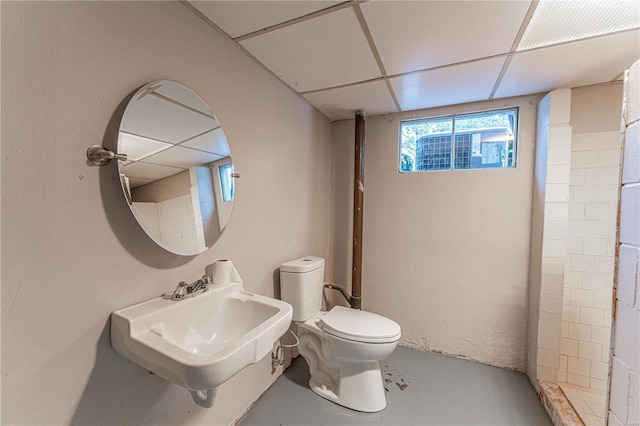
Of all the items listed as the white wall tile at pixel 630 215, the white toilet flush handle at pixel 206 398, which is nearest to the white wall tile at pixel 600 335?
the white wall tile at pixel 630 215

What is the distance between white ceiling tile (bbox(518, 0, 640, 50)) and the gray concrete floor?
2.06m

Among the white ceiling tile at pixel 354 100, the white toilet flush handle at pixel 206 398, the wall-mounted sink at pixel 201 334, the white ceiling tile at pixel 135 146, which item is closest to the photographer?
the wall-mounted sink at pixel 201 334

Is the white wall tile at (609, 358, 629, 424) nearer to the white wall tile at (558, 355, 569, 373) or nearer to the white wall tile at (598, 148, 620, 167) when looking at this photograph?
the white wall tile at (558, 355, 569, 373)

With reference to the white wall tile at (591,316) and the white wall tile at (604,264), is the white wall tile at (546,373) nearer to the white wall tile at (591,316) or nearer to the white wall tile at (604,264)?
the white wall tile at (591,316)

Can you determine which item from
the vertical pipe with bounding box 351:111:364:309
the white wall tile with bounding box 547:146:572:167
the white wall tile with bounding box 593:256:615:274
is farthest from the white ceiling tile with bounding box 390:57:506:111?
the white wall tile with bounding box 593:256:615:274

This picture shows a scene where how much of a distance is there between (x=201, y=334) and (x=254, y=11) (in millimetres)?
1390

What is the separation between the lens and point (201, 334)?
1.08 m

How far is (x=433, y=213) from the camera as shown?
2.12m

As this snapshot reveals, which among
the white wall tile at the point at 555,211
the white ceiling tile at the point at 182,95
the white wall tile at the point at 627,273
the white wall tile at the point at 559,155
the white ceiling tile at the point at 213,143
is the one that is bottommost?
the white wall tile at the point at 627,273

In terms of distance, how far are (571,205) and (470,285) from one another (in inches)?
33.5

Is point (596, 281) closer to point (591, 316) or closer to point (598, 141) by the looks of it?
point (591, 316)

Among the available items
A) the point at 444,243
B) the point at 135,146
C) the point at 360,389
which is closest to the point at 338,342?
the point at 360,389

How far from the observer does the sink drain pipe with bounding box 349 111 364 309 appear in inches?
87.0

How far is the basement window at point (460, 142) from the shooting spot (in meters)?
1.97
